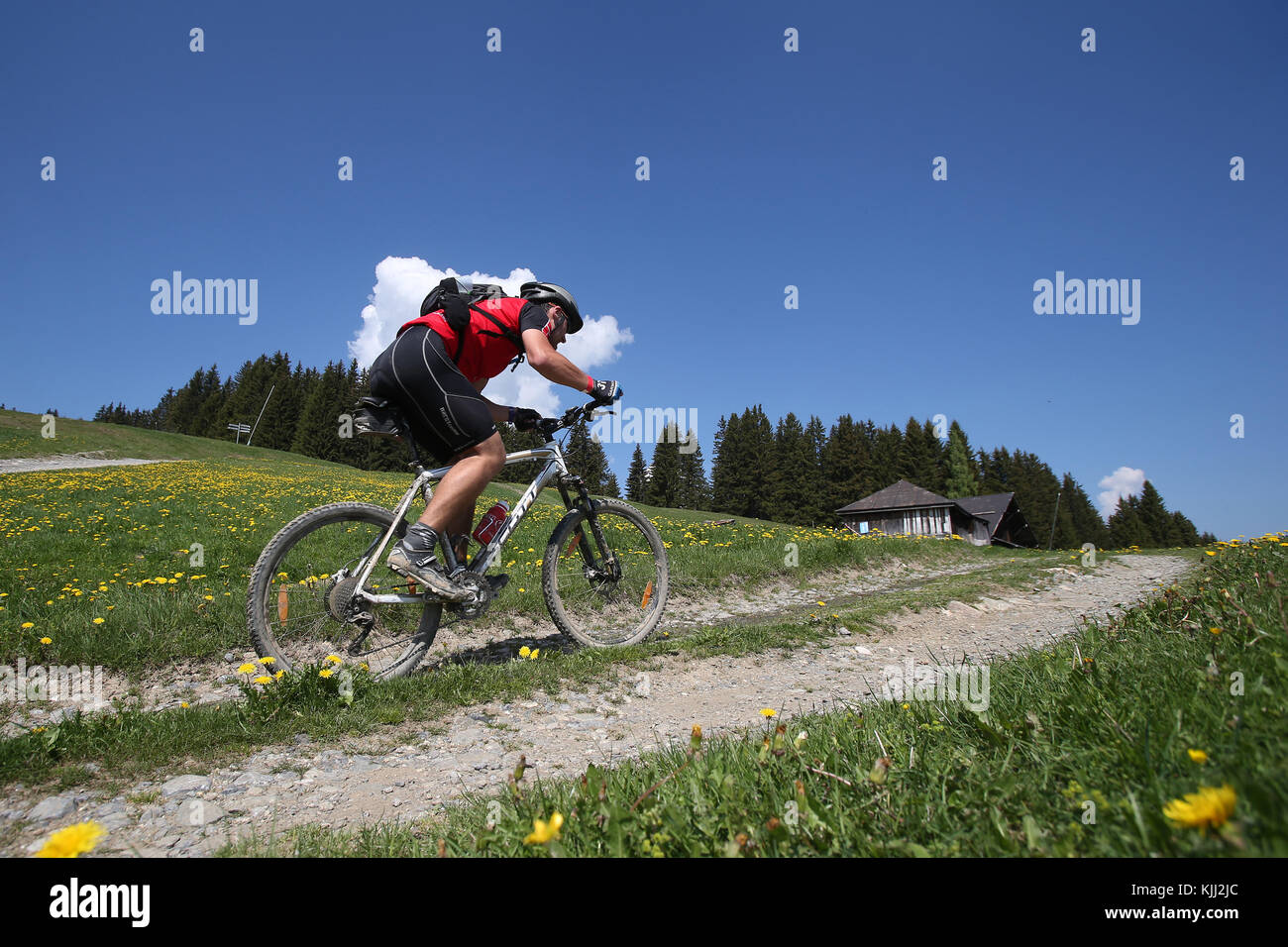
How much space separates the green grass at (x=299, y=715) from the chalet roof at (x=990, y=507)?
54949 mm

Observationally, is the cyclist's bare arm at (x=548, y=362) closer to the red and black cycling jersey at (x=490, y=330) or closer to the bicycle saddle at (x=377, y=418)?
the red and black cycling jersey at (x=490, y=330)

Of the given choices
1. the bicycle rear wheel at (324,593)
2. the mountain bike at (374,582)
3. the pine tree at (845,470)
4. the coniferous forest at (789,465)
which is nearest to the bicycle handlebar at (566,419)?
the mountain bike at (374,582)

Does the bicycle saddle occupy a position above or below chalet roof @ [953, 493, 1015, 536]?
above

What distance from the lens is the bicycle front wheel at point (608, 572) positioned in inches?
218

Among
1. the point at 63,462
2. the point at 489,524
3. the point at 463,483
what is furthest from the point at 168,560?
the point at 63,462

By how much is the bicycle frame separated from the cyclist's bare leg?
15cm

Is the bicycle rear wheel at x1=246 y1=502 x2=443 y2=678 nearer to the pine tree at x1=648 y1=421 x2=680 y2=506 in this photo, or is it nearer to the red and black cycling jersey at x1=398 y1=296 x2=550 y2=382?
the red and black cycling jersey at x1=398 y1=296 x2=550 y2=382

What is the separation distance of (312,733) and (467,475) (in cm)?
186

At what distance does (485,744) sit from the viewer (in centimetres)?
320

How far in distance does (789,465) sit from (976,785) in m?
90.2

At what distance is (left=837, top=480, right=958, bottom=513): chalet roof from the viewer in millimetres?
51781

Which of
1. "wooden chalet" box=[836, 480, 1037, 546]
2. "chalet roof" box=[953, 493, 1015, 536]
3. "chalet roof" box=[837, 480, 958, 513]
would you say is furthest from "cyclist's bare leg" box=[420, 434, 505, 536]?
"chalet roof" box=[953, 493, 1015, 536]
